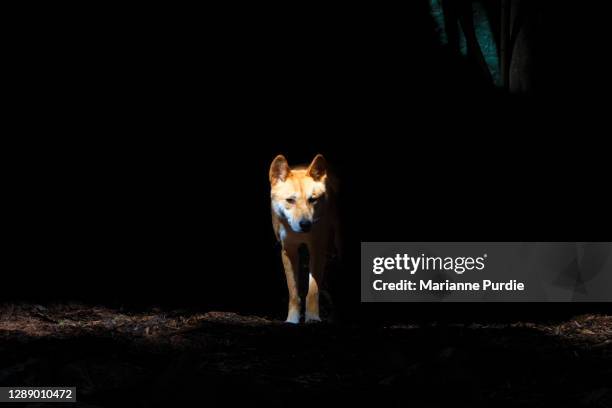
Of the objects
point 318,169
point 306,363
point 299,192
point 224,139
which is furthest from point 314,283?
point 224,139

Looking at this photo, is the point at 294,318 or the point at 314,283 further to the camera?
the point at 314,283

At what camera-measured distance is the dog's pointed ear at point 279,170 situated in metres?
5.85

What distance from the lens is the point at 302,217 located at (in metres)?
5.65

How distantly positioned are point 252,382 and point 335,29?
512 cm

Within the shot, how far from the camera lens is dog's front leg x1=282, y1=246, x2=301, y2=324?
5.92 metres

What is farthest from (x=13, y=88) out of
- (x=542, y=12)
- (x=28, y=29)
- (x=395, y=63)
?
(x=542, y=12)

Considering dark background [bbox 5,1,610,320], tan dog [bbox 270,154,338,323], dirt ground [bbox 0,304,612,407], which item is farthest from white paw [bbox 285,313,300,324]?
dark background [bbox 5,1,610,320]

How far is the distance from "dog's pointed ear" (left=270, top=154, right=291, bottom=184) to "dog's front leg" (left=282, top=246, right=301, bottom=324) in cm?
51

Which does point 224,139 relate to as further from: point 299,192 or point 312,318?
point 312,318

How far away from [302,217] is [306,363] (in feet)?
5.87

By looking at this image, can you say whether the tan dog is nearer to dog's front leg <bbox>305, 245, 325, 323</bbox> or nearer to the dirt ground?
dog's front leg <bbox>305, 245, 325, 323</bbox>

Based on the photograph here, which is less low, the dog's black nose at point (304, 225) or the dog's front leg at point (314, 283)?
the dog's black nose at point (304, 225)

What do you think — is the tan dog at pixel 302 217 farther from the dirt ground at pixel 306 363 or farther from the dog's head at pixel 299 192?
the dirt ground at pixel 306 363

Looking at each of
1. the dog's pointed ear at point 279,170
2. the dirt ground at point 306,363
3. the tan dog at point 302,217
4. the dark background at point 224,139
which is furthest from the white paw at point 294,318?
the dark background at point 224,139
